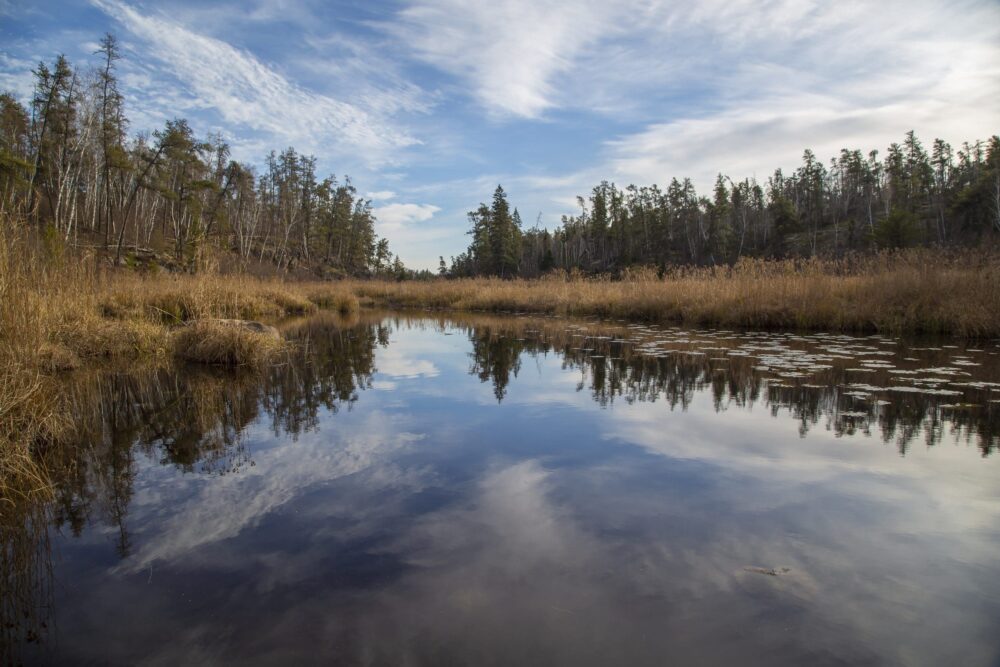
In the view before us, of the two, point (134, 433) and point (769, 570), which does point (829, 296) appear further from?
point (134, 433)

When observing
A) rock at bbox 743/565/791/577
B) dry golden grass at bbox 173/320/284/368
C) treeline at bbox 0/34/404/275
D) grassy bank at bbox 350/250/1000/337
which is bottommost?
rock at bbox 743/565/791/577

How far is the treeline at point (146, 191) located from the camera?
22.0 meters

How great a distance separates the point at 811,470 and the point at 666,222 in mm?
59471

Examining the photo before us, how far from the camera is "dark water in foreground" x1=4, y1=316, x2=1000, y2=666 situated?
1760 millimetres

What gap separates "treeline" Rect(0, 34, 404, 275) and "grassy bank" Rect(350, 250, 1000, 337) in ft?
39.8

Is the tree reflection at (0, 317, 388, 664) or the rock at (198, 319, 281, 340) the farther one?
the rock at (198, 319, 281, 340)

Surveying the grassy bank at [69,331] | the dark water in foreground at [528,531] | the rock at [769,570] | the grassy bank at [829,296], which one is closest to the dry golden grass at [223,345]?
the grassy bank at [69,331]

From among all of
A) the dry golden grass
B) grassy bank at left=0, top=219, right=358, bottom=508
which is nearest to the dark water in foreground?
grassy bank at left=0, top=219, right=358, bottom=508

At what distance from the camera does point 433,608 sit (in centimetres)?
192

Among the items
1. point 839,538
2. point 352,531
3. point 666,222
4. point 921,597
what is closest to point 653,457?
point 839,538

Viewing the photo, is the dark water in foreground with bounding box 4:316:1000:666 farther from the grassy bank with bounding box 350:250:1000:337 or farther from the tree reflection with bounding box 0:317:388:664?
the grassy bank with bounding box 350:250:1000:337

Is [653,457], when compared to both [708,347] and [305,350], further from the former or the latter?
[305,350]

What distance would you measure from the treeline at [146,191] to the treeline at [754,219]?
1689 cm

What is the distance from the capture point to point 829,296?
11781mm
